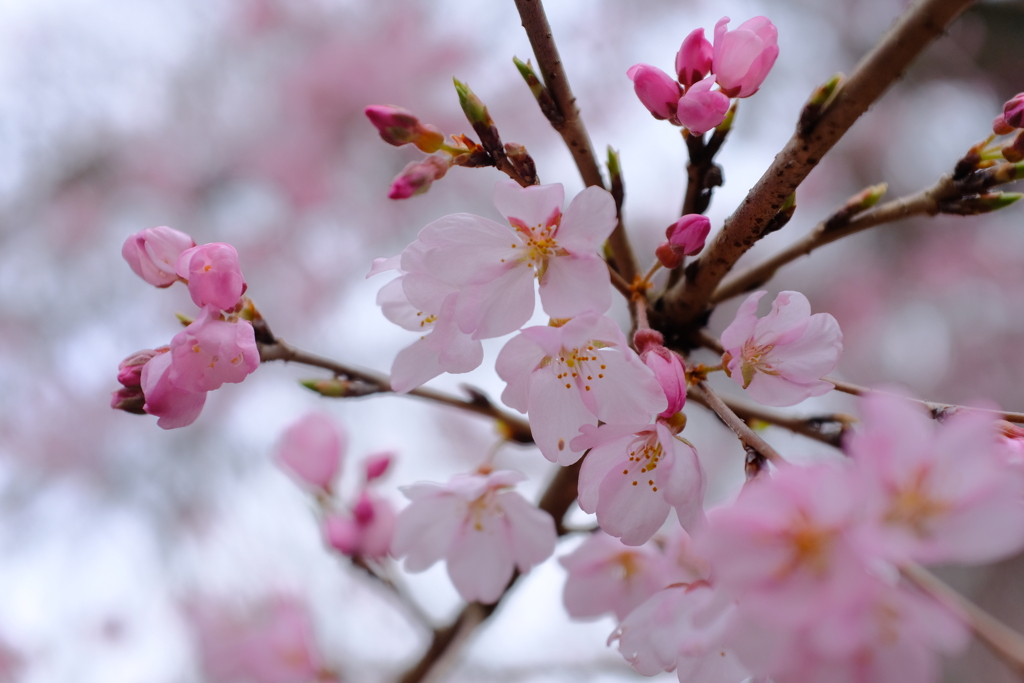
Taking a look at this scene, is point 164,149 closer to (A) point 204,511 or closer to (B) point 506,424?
(A) point 204,511

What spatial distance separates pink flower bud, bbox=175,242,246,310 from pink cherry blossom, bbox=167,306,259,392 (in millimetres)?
12

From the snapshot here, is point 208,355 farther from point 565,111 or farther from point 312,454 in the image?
point 312,454

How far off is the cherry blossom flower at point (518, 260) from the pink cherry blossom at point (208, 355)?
0.15 metres

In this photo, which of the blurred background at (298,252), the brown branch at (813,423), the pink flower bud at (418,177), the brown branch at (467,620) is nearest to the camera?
the pink flower bud at (418,177)

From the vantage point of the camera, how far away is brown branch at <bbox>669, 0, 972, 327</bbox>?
38 centimetres

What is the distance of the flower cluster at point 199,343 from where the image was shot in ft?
1.55

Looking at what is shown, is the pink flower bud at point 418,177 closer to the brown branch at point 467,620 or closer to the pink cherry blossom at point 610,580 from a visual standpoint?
the brown branch at point 467,620

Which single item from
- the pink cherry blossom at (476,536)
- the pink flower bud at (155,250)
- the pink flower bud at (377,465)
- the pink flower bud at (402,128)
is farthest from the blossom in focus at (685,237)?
the pink flower bud at (377,465)

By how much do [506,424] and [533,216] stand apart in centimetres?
32

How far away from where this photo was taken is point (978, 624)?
29cm

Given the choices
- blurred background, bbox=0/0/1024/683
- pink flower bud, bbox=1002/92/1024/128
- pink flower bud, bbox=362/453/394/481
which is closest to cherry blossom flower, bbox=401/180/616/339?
pink flower bud, bbox=1002/92/1024/128

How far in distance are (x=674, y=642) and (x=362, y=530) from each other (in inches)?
25.0

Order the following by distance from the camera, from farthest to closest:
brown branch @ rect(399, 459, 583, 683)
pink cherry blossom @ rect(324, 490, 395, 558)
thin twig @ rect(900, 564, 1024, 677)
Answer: pink cherry blossom @ rect(324, 490, 395, 558)
brown branch @ rect(399, 459, 583, 683)
thin twig @ rect(900, 564, 1024, 677)

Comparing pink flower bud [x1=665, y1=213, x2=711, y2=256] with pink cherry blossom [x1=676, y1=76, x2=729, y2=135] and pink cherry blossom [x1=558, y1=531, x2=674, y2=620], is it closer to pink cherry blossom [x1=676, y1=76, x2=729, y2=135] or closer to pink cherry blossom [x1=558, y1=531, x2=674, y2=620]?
pink cherry blossom [x1=676, y1=76, x2=729, y2=135]
